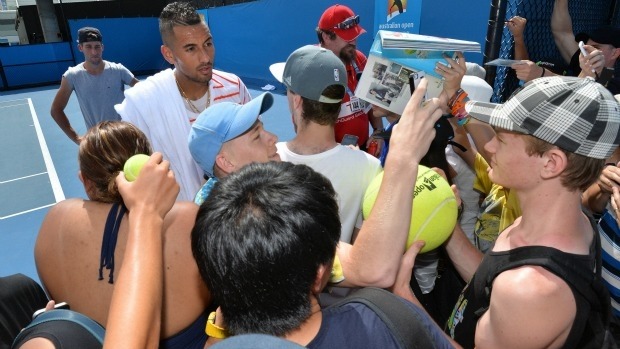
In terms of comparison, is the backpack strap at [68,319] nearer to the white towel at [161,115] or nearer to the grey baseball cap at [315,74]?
the grey baseball cap at [315,74]

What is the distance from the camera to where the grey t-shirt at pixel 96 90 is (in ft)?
13.8

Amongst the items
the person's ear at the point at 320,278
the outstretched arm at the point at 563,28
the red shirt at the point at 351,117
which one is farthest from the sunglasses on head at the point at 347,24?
the person's ear at the point at 320,278

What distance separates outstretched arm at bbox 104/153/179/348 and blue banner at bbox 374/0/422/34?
205 inches

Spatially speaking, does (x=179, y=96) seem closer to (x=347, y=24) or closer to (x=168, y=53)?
(x=168, y=53)

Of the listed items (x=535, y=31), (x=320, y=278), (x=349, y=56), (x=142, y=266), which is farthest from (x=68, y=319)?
(x=535, y=31)

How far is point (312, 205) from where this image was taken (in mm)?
851

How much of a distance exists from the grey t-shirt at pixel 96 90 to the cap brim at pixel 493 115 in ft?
12.7

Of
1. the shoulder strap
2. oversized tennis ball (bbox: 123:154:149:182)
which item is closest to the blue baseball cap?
oversized tennis ball (bbox: 123:154:149:182)

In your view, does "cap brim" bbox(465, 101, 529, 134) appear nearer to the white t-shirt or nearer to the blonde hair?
the blonde hair

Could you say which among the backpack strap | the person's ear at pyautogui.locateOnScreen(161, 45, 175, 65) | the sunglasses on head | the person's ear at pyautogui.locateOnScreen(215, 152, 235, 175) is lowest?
the backpack strap

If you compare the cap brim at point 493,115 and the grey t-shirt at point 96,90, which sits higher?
the cap brim at point 493,115

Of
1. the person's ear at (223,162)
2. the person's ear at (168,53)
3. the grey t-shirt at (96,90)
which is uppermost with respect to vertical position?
the person's ear at (168,53)

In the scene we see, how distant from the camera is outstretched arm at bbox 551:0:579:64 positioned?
368 cm

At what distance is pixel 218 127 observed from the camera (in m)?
1.58
